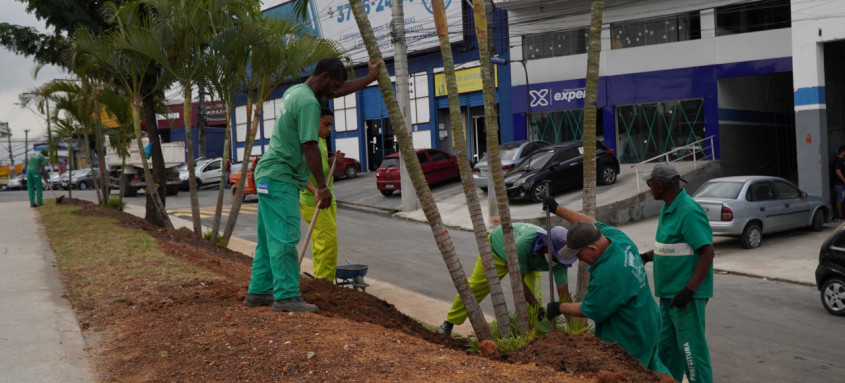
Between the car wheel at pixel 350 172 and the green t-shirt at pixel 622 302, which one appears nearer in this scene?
the green t-shirt at pixel 622 302

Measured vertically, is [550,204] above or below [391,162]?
below

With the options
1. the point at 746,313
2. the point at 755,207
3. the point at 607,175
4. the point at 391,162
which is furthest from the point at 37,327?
the point at 391,162

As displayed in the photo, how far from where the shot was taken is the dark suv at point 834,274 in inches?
340

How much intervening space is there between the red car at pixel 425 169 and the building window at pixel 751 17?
9.49m

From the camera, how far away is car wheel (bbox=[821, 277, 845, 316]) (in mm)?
8602

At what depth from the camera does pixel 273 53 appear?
11.0 metres

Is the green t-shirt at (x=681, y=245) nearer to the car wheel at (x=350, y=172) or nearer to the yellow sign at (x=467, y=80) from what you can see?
the yellow sign at (x=467, y=80)

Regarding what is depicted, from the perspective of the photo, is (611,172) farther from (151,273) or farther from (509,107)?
(151,273)

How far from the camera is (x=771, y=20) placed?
73.4ft

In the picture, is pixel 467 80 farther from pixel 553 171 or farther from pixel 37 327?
pixel 37 327

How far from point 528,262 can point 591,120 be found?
52.0 inches

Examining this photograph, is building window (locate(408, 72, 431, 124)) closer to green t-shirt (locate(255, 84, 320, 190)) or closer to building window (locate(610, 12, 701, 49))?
building window (locate(610, 12, 701, 49))

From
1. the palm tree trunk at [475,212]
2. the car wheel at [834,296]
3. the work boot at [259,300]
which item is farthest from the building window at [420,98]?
the palm tree trunk at [475,212]

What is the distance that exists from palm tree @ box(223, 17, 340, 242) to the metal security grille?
50.7 ft
